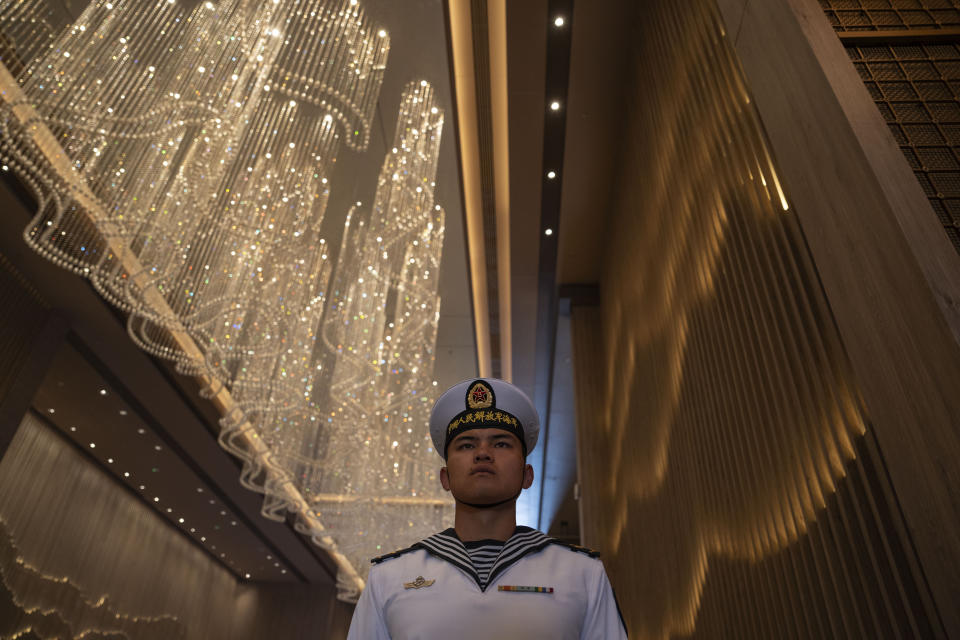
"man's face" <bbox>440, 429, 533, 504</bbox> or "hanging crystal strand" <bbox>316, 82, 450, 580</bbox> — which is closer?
"man's face" <bbox>440, 429, 533, 504</bbox>

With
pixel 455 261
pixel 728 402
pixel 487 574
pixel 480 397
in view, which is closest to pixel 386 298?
pixel 455 261

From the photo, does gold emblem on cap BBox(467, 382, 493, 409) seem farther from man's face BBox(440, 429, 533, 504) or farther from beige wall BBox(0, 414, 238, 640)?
beige wall BBox(0, 414, 238, 640)

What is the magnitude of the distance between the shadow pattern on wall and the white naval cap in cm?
87

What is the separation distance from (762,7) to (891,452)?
4.92ft

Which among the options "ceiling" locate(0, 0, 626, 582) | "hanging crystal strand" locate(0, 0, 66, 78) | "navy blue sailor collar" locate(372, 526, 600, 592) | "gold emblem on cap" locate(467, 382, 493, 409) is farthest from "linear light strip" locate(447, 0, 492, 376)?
"navy blue sailor collar" locate(372, 526, 600, 592)

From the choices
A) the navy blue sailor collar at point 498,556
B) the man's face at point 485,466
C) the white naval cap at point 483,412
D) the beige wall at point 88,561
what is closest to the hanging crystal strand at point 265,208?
the white naval cap at point 483,412

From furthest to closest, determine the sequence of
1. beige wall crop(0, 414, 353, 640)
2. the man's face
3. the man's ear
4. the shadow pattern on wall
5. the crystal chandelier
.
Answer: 1. beige wall crop(0, 414, 353, 640)
2. the crystal chandelier
3. the shadow pattern on wall
4. the man's ear
5. the man's face

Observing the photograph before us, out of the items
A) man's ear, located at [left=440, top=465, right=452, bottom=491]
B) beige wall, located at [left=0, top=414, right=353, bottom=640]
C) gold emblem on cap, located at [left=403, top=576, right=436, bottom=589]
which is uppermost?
gold emblem on cap, located at [left=403, top=576, right=436, bottom=589]

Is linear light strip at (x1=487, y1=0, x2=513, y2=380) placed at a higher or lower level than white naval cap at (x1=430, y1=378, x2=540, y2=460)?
lower

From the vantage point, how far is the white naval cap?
50.8 inches

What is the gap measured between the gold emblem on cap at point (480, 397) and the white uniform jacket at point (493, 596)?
26 cm

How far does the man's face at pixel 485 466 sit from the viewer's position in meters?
1.20

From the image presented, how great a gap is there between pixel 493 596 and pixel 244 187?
12.0 feet

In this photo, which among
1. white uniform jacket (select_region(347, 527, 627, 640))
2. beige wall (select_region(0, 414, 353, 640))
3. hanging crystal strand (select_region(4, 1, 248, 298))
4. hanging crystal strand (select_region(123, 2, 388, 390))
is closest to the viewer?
white uniform jacket (select_region(347, 527, 627, 640))
